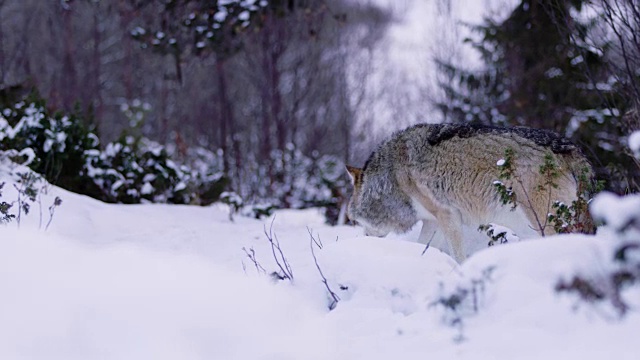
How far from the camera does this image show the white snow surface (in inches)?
112

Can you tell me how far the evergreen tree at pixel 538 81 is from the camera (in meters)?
11.8

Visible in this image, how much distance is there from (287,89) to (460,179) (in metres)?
15.3

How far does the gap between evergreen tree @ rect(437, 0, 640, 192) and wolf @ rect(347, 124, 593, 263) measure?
5.83 m

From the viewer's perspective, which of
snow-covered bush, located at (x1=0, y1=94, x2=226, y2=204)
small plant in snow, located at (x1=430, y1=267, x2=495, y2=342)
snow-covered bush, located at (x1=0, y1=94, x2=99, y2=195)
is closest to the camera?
small plant in snow, located at (x1=430, y1=267, x2=495, y2=342)

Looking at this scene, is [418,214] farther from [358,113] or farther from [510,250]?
[358,113]

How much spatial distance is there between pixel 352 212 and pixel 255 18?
16.8 ft

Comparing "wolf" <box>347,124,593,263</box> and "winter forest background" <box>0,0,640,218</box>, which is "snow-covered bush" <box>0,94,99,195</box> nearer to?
Answer: "winter forest background" <box>0,0,640,218</box>

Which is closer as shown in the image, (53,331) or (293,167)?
(53,331)

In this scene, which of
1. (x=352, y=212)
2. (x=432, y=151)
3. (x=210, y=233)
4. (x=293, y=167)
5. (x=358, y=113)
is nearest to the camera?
(x=432, y=151)

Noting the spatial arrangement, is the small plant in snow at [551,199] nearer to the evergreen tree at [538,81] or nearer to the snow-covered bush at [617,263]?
the snow-covered bush at [617,263]

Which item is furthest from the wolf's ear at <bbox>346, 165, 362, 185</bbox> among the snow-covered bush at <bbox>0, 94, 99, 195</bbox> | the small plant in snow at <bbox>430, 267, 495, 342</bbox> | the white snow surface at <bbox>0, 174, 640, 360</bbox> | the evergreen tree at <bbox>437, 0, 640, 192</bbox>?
the evergreen tree at <bbox>437, 0, 640, 192</bbox>

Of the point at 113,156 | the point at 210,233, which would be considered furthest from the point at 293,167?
the point at 210,233

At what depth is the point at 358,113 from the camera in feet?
68.1

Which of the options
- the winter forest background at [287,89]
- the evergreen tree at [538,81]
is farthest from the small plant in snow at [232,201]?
the evergreen tree at [538,81]
